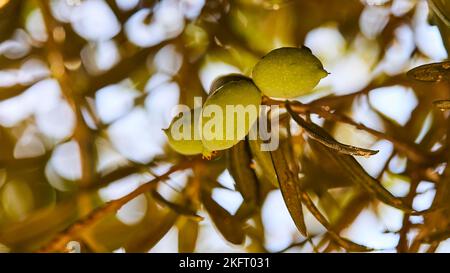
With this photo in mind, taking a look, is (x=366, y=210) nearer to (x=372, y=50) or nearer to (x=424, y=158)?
(x=424, y=158)

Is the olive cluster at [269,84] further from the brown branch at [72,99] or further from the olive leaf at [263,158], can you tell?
the brown branch at [72,99]

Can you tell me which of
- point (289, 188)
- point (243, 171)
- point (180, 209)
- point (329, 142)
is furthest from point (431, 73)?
point (180, 209)

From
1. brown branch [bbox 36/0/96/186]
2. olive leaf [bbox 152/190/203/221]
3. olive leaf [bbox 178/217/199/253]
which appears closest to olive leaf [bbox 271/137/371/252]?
olive leaf [bbox 152/190/203/221]

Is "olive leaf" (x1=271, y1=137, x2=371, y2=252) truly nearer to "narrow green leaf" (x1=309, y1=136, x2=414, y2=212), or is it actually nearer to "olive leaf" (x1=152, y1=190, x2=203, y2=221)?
"narrow green leaf" (x1=309, y1=136, x2=414, y2=212)

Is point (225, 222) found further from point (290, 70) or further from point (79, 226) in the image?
point (290, 70)

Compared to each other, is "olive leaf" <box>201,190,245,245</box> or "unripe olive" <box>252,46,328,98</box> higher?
"unripe olive" <box>252,46,328,98</box>

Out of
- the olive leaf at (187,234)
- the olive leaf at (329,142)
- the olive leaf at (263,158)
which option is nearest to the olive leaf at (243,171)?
the olive leaf at (263,158)
